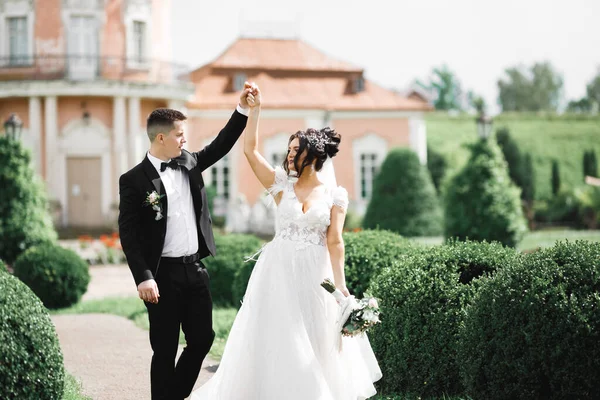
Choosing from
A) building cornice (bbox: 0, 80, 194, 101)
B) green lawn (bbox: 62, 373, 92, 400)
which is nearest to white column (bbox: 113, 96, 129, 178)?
building cornice (bbox: 0, 80, 194, 101)

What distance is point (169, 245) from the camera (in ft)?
17.6

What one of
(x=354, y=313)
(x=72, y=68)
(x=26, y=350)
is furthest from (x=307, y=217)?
(x=72, y=68)

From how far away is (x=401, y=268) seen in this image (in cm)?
638

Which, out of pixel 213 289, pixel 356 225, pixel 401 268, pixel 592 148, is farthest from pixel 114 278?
pixel 592 148

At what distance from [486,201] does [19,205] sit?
10379 mm

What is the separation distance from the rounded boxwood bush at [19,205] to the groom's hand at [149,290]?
42.7 ft

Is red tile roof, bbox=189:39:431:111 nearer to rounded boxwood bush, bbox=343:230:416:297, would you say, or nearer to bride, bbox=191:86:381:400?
rounded boxwood bush, bbox=343:230:416:297

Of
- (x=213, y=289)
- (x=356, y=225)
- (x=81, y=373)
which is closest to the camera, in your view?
(x=81, y=373)

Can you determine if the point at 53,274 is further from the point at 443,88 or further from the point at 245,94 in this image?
the point at 443,88

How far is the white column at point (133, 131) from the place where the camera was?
29.4m

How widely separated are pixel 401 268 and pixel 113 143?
80.6ft

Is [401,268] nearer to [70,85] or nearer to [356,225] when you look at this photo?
[356,225]

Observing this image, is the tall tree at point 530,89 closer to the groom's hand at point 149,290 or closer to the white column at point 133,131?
the white column at point 133,131

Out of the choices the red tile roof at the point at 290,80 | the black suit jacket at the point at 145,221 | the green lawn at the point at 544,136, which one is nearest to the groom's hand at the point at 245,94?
the black suit jacket at the point at 145,221
